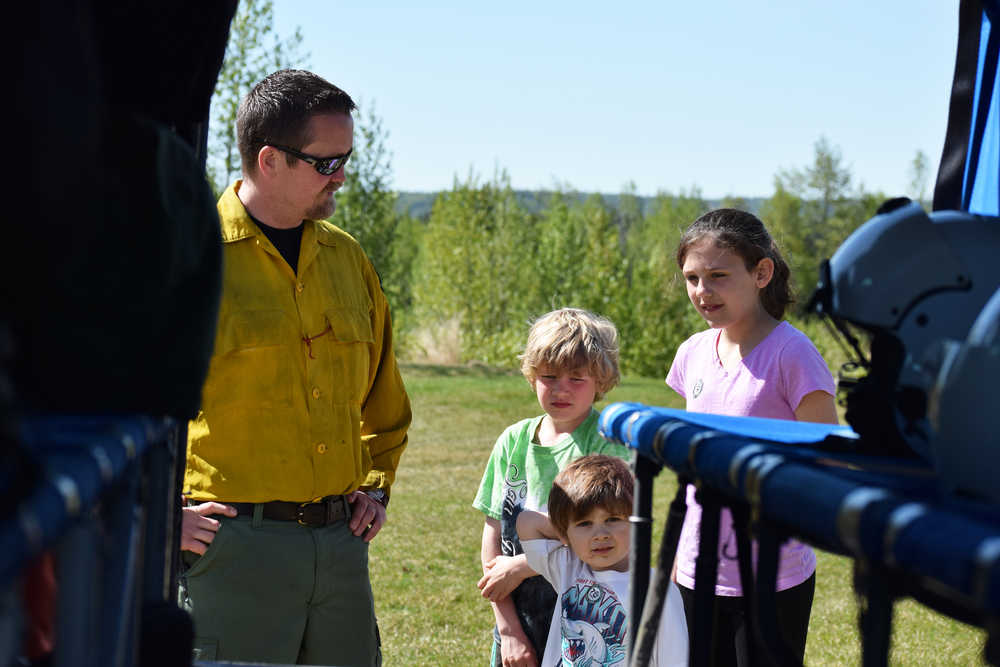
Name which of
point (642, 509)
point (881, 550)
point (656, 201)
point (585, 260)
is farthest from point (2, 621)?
point (656, 201)

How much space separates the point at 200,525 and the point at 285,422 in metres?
0.34

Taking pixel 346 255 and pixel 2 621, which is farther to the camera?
pixel 346 255

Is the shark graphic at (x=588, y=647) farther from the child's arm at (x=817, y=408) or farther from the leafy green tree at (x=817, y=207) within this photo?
the leafy green tree at (x=817, y=207)

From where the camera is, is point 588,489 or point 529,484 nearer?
point 588,489

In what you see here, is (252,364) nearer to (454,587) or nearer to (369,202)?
(454,587)

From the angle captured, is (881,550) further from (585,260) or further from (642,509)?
(585,260)

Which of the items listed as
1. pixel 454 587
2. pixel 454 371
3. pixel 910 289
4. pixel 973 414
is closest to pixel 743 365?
pixel 910 289

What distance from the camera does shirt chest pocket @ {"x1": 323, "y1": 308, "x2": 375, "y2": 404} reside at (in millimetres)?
2756

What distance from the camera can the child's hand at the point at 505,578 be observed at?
2842 millimetres

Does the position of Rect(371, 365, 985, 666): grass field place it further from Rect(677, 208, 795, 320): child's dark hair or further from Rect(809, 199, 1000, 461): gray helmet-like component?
Rect(809, 199, 1000, 461): gray helmet-like component

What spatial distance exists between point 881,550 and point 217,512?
2001 mm

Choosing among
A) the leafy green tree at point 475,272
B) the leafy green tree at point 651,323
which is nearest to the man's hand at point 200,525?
A: the leafy green tree at point 651,323

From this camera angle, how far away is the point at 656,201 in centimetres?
6178

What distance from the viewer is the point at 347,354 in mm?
2801
